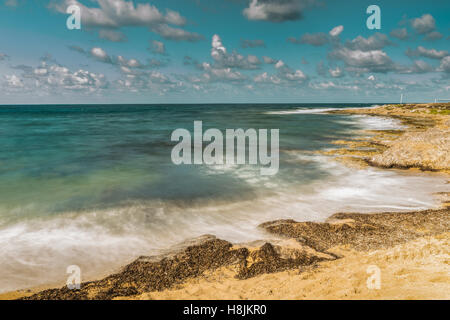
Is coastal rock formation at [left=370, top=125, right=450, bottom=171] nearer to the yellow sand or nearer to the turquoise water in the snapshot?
the turquoise water

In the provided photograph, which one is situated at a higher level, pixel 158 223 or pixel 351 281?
pixel 351 281

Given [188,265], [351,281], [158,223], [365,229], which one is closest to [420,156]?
[365,229]

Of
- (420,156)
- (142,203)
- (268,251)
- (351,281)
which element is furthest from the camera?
(420,156)

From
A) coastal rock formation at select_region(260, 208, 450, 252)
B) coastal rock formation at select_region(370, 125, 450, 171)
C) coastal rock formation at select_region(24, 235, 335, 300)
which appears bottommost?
coastal rock formation at select_region(24, 235, 335, 300)

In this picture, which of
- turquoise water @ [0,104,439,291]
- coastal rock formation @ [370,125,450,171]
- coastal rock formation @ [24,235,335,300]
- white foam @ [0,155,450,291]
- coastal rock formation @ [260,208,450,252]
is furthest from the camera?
coastal rock formation @ [370,125,450,171]

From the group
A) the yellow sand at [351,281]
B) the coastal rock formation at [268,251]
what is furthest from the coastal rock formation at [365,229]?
the yellow sand at [351,281]

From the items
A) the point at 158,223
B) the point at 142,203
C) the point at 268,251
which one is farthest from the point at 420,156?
the point at 142,203

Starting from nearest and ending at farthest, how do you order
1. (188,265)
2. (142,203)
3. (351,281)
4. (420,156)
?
(351,281) < (188,265) < (142,203) < (420,156)

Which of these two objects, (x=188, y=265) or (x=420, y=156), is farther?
(x=420, y=156)

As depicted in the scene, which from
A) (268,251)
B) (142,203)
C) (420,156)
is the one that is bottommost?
(268,251)

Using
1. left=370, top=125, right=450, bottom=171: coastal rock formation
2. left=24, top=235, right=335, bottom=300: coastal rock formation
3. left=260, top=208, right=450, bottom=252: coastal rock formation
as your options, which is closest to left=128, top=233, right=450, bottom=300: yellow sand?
left=24, top=235, right=335, bottom=300: coastal rock formation

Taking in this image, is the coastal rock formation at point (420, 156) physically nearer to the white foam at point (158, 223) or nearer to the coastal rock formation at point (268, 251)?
the white foam at point (158, 223)

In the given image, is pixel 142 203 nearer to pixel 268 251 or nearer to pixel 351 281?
pixel 268 251

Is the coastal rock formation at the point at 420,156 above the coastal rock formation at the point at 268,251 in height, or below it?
→ above
